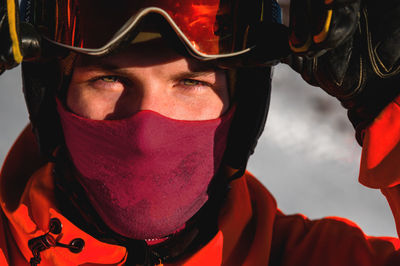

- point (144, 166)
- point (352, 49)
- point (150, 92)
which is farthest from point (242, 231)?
point (352, 49)

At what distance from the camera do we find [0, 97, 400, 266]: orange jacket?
1616mm

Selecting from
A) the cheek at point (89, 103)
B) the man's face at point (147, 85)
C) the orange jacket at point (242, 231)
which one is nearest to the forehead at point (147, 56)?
the man's face at point (147, 85)

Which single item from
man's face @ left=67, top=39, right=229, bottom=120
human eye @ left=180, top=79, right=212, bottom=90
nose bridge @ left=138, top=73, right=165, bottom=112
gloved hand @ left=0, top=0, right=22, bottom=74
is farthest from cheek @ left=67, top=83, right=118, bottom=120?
gloved hand @ left=0, top=0, right=22, bottom=74

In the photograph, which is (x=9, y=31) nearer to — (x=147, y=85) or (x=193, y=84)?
(x=147, y=85)

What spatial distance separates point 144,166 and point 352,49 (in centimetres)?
69

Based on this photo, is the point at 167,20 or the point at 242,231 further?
the point at 242,231

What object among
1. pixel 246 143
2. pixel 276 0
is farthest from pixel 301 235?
pixel 276 0

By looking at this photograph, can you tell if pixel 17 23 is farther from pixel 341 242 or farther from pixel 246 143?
pixel 341 242

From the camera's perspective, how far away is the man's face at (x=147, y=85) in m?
1.48

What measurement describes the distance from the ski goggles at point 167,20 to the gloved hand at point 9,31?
208 millimetres

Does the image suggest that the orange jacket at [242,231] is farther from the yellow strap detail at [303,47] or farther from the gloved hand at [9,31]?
the gloved hand at [9,31]

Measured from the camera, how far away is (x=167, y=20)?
4.68 feet

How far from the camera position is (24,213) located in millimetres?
1678

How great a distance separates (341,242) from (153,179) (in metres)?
0.71
